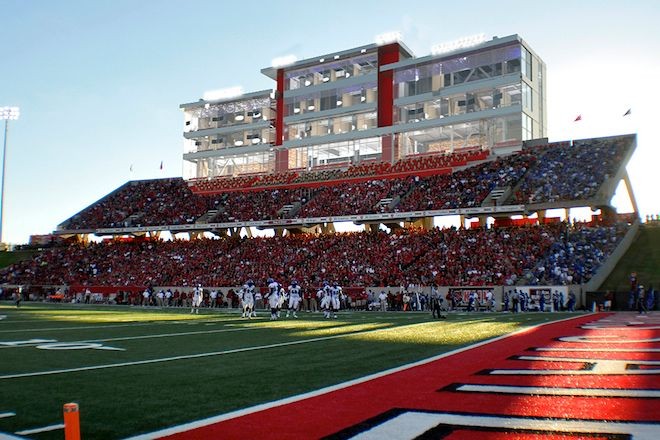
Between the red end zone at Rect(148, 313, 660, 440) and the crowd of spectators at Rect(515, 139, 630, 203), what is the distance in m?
28.1

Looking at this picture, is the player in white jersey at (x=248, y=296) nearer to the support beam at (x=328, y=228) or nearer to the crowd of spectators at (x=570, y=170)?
the crowd of spectators at (x=570, y=170)

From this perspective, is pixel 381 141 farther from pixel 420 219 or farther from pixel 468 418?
pixel 468 418

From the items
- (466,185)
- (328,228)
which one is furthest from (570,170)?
(328,228)

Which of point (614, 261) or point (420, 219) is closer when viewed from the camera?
point (614, 261)

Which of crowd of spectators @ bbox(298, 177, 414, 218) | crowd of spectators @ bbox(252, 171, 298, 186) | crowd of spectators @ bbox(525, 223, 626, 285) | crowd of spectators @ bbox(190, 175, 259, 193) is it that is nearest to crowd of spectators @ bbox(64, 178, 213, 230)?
crowd of spectators @ bbox(190, 175, 259, 193)

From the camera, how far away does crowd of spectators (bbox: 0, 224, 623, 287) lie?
3297 centimetres

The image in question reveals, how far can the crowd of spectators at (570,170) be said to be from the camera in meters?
36.8

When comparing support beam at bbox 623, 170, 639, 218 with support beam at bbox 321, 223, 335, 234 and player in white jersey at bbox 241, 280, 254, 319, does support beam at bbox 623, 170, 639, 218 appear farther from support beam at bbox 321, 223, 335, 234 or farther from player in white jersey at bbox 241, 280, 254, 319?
player in white jersey at bbox 241, 280, 254, 319

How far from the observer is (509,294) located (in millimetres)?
30312

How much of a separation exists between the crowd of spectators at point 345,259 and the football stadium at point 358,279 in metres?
0.18

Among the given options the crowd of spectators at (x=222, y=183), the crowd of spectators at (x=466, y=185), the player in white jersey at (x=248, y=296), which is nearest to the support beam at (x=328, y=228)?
the crowd of spectators at (x=466, y=185)

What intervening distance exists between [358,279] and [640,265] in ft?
51.2

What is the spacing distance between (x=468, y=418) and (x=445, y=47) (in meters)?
43.7

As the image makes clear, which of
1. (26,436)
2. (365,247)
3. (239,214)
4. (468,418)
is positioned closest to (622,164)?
(365,247)
